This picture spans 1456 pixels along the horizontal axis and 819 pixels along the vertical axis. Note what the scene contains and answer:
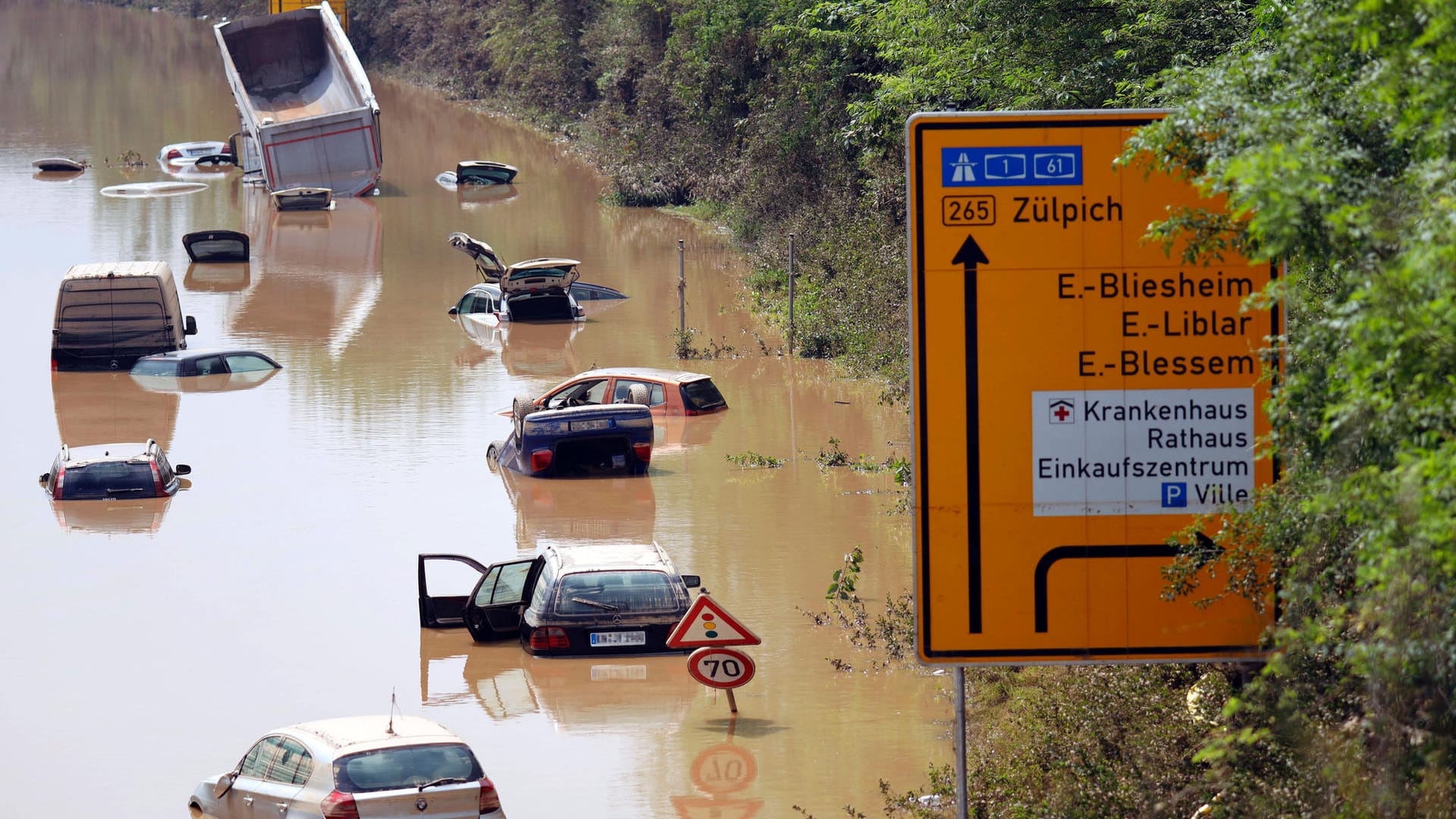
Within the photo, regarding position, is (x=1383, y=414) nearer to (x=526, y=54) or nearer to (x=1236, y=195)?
(x=1236, y=195)

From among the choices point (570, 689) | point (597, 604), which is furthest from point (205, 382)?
point (570, 689)

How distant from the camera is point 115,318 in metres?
36.1

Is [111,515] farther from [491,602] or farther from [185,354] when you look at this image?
[185,354]

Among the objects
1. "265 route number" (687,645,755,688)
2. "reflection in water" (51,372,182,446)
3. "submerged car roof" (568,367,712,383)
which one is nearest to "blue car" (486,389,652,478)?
"submerged car roof" (568,367,712,383)

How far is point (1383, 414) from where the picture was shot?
6.23 metres

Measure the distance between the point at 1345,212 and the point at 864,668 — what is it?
39.0 feet

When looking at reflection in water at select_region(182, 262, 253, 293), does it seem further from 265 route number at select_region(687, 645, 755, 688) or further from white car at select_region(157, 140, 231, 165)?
265 route number at select_region(687, 645, 755, 688)

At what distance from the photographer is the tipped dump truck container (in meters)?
60.4

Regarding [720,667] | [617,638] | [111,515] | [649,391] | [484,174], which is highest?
[484,174]

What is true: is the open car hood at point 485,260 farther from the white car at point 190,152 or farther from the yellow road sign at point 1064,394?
the yellow road sign at point 1064,394

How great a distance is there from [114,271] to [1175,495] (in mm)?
31115

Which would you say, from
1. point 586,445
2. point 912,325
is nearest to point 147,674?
point 586,445

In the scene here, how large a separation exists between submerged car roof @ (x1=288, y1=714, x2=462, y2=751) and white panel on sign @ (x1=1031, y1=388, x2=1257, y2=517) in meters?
5.71

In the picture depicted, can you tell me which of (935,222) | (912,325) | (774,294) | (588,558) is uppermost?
(774,294)
